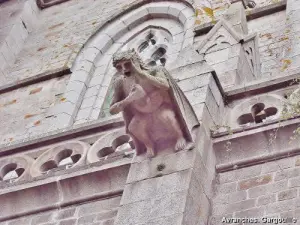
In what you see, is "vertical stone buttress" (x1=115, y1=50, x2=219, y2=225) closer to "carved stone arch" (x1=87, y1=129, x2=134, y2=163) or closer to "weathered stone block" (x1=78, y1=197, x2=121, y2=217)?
"weathered stone block" (x1=78, y1=197, x2=121, y2=217)

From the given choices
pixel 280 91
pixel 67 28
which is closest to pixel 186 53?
pixel 280 91

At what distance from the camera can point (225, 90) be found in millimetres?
6895

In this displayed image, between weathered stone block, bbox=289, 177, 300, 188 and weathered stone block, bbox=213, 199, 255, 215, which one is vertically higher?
weathered stone block, bbox=289, 177, 300, 188

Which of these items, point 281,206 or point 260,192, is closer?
point 281,206

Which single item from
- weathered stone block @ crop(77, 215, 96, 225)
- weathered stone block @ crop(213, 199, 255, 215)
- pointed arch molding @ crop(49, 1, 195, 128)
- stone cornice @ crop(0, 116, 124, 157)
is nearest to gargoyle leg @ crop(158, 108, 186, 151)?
weathered stone block @ crop(213, 199, 255, 215)

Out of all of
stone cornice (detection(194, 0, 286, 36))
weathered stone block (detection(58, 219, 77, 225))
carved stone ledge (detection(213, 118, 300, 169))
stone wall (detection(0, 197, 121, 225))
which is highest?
stone cornice (detection(194, 0, 286, 36))

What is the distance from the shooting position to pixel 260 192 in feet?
19.0

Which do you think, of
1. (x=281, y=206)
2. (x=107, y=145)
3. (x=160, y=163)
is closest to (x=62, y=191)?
(x=107, y=145)

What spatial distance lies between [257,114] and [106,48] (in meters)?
5.35

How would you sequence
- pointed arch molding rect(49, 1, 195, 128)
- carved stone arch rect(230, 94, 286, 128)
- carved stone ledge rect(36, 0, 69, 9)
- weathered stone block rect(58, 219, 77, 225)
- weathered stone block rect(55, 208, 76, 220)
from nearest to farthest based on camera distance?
weathered stone block rect(58, 219, 77, 225) → weathered stone block rect(55, 208, 76, 220) → carved stone arch rect(230, 94, 286, 128) → pointed arch molding rect(49, 1, 195, 128) → carved stone ledge rect(36, 0, 69, 9)

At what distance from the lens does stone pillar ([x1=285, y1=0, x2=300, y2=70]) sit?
8.46m

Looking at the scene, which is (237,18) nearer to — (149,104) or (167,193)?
(149,104)

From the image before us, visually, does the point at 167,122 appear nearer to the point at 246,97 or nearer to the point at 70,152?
the point at 246,97

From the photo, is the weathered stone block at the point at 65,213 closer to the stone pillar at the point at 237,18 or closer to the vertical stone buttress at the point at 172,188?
the vertical stone buttress at the point at 172,188
